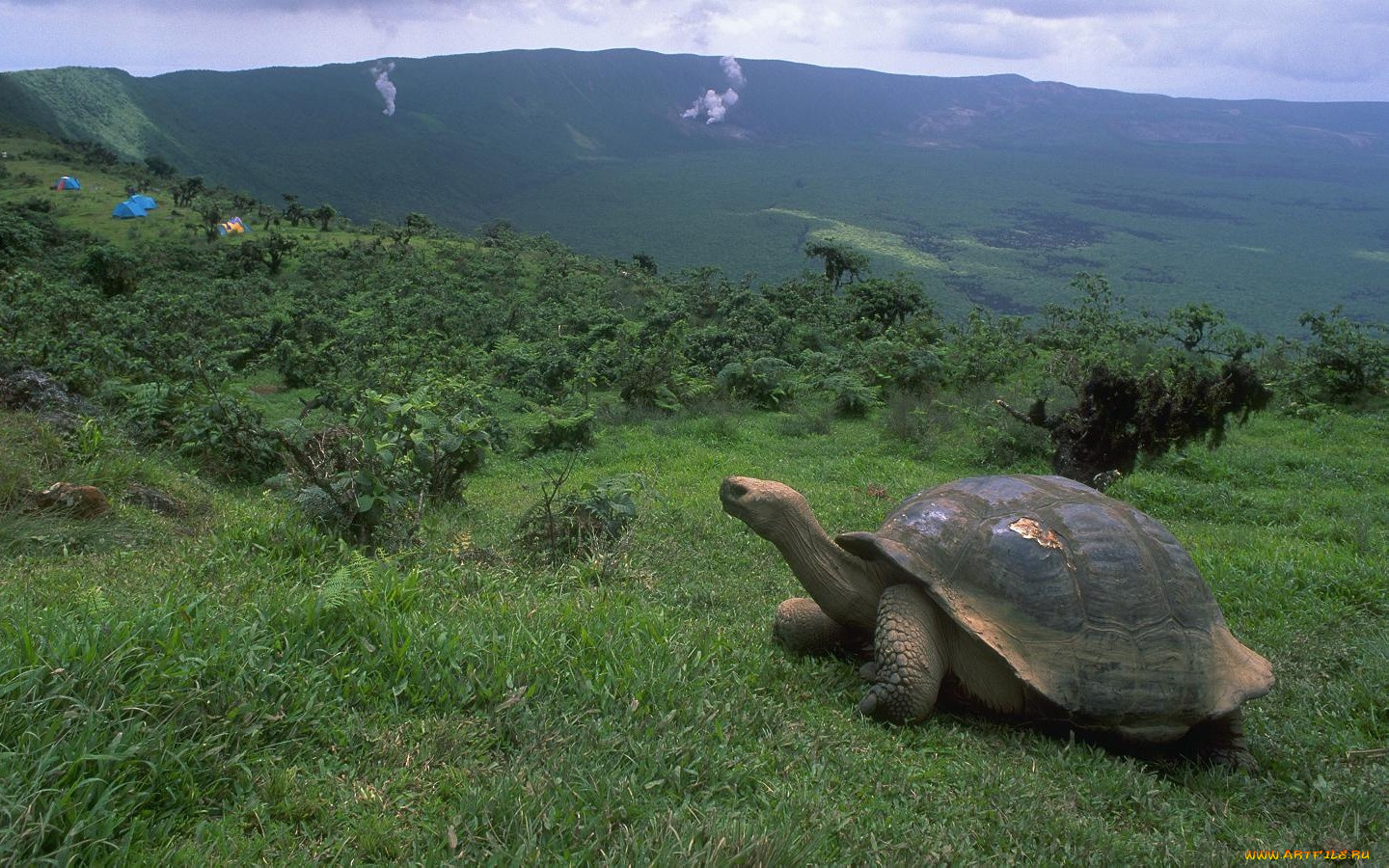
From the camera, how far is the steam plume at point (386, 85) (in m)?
140

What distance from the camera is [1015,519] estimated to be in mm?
4676

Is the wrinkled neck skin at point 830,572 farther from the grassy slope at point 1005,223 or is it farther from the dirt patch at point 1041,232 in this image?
the dirt patch at point 1041,232

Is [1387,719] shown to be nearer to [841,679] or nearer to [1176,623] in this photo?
[1176,623]

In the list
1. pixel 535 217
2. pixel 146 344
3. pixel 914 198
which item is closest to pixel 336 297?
pixel 146 344

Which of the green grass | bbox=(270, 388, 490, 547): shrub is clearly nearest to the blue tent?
bbox=(270, 388, 490, 547): shrub

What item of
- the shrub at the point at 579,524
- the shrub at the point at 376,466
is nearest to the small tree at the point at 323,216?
the shrub at the point at 376,466

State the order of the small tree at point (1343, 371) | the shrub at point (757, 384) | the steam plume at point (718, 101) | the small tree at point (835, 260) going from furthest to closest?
1. the steam plume at point (718, 101)
2. the small tree at point (835, 260)
3. the shrub at point (757, 384)
4. the small tree at point (1343, 371)

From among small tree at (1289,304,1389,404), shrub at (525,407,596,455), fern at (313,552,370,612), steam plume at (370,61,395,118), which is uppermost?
steam plume at (370,61,395,118)

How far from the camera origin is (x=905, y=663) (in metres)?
4.21

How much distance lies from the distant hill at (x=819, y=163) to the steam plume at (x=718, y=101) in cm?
174

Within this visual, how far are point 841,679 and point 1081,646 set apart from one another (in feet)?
3.90

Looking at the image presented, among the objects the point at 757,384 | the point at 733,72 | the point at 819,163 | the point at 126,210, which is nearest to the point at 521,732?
the point at 757,384

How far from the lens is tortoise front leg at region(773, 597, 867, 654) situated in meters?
4.90

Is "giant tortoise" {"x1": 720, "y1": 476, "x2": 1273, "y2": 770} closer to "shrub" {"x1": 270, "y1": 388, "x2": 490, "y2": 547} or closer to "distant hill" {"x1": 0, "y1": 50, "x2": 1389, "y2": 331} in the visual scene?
"shrub" {"x1": 270, "y1": 388, "x2": 490, "y2": 547}
